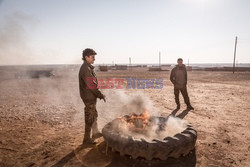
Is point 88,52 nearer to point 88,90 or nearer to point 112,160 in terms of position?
point 88,90

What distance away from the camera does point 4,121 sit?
6031 mm

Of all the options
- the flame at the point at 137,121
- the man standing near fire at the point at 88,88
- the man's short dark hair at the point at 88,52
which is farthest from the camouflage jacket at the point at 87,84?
the flame at the point at 137,121

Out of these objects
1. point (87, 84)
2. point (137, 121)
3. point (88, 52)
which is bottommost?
point (137, 121)

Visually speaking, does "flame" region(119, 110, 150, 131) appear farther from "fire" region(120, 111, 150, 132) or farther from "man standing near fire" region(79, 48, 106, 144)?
"man standing near fire" region(79, 48, 106, 144)

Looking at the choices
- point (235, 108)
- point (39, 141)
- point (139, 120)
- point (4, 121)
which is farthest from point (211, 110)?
point (4, 121)

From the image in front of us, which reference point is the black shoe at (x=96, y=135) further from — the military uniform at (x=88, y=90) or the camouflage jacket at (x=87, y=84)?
the camouflage jacket at (x=87, y=84)

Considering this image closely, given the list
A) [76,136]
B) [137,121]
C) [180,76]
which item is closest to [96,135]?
[76,136]

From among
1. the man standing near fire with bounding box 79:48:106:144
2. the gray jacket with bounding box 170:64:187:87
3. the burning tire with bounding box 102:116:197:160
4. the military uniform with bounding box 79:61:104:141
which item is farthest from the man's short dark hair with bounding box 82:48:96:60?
the gray jacket with bounding box 170:64:187:87

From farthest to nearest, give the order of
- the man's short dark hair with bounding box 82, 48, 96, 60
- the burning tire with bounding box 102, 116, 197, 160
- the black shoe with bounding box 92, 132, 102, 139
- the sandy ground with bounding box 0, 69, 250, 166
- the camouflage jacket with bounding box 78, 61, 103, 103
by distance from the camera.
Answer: the black shoe with bounding box 92, 132, 102, 139 < the man's short dark hair with bounding box 82, 48, 96, 60 < the camouflage jacket with bounding box 78, 61, 103, 103 < the sandy ground with bounding box 0, 69, 250, 166 < the burning tire with bounding box 102, 116, 197, 160

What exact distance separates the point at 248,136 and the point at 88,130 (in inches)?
178

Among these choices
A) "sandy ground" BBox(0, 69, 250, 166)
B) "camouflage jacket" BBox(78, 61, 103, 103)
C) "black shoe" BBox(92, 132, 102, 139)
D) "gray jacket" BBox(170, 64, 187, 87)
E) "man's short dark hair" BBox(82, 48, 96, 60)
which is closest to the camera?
"sandy ground" BBox(0, 69, 250, 166)

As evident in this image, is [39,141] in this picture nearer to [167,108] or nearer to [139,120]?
[139,120]

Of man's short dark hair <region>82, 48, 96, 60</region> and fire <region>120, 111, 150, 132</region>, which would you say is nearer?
man's short dark hair <region>82, 48, 96, 60</region>

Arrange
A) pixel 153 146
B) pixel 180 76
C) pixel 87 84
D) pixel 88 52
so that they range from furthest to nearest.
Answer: pixel 180 76
pixel 88 52
pixel 87 84
pixel 153 146
